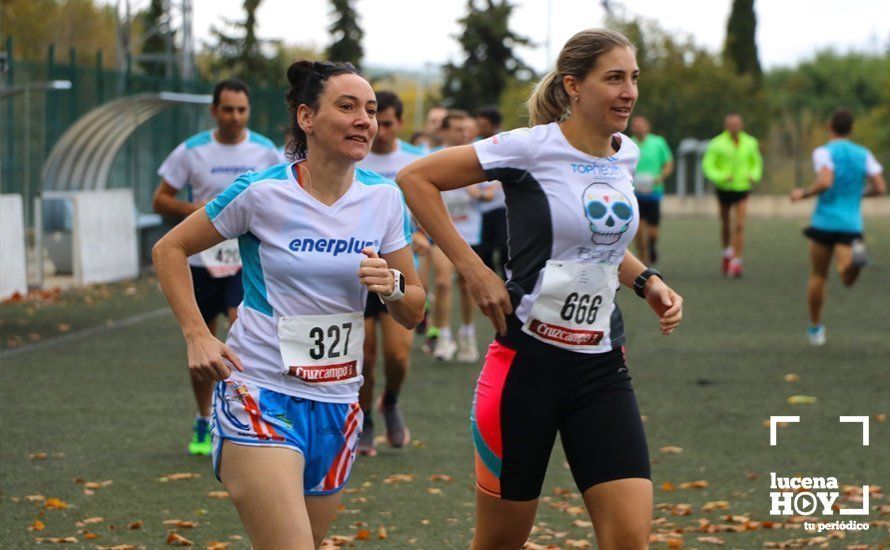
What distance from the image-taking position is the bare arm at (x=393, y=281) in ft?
14.9

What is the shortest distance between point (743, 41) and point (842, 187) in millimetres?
47202

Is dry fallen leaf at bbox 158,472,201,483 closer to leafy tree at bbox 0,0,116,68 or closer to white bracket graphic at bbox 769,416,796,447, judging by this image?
white bracket graphic at bbox 769,416,796,447

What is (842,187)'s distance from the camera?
1404cm

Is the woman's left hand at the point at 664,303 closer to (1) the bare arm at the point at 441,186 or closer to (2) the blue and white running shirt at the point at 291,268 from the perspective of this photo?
(1) the bare arm at the point at 441,186

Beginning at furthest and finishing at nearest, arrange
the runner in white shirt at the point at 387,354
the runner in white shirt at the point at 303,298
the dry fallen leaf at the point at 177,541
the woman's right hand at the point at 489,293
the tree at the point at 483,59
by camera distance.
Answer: the tree at the point at 483,59 → the runner in white shirt at the point at 387,354 → the dry fallen leaf at the point at 177,541 → the woman's right hand at the point at 489,293 → the runner in white shirt at the point at 303,298

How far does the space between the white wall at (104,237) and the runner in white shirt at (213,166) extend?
11.3 metres

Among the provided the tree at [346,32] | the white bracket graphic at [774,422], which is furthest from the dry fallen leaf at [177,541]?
the tree at [346,32]

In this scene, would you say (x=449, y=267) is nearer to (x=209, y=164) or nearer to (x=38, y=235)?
(x=209, y=164)

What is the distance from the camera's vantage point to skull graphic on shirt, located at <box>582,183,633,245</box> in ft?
16.2

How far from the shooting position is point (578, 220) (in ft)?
16.1

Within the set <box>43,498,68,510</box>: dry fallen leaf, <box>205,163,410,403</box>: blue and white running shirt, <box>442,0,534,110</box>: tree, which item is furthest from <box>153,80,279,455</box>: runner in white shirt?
<box>442,0,534,110</box>: tree

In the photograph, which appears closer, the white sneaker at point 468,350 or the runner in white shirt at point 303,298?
the runner in white shirt at point 303,298

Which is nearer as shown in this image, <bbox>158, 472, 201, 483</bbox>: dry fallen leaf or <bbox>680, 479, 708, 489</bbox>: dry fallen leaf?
<bbox>680, 479, 708, 489</bbox>: dry fallen leaf

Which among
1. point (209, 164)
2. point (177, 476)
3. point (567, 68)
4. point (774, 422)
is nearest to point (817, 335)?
point (774, 422)
